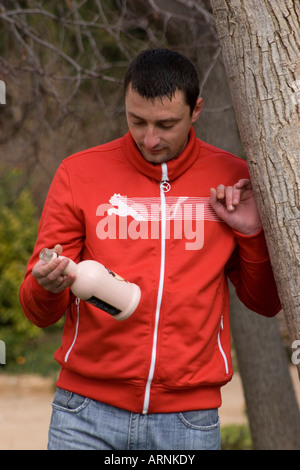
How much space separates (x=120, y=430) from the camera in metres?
2.72

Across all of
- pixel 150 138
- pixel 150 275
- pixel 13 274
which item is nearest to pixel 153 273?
pixel 150 275

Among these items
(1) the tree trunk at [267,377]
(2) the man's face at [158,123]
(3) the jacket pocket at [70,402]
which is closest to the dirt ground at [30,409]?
(1) the tree trunk at [267,377]

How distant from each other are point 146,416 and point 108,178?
2.99ft

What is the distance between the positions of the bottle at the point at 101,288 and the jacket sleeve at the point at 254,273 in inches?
19.0

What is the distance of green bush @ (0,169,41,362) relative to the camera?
995cm

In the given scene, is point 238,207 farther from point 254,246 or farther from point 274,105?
point 274,105

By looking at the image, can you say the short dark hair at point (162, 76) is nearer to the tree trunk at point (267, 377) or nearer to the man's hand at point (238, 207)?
the man's hand at point (238, 207)

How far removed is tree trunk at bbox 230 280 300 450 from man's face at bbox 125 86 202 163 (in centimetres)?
233

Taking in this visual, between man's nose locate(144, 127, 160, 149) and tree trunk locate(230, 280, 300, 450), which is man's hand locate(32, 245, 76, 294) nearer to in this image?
man's nose locate(144, 127, 160, 149)

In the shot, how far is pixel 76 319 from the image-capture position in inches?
112

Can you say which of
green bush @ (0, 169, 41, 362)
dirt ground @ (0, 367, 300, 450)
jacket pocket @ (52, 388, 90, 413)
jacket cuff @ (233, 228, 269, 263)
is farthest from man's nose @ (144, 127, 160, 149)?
green bush @ (0, 169, 41, 362)

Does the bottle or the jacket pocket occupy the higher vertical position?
the bottle
